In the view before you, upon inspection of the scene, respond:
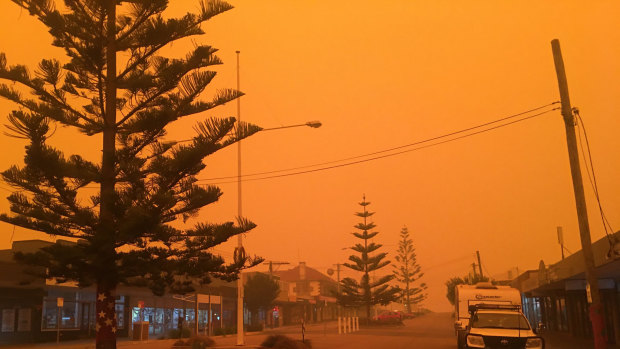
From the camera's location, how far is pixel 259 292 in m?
57.2

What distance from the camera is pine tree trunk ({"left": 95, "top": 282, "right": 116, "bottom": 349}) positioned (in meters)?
10.4

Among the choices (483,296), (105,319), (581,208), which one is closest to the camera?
(105,319)

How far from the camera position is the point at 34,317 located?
30.8m

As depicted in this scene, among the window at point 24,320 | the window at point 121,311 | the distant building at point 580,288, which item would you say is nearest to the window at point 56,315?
the window at point 24,320

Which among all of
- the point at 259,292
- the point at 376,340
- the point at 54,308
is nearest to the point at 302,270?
the point at 259,292

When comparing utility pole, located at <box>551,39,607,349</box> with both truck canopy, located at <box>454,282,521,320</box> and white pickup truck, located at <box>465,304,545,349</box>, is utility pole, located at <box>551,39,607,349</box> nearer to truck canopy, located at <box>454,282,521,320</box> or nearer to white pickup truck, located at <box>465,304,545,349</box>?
white pickup truck, located at <box>465,304,545,349</box>

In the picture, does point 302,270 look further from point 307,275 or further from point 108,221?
point 108,221

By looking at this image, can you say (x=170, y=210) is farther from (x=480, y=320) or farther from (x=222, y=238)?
(x=480, y=320)

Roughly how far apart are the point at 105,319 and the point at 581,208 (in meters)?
12.3

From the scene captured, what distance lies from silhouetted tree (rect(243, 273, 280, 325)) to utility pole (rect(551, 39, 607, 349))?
44.1m

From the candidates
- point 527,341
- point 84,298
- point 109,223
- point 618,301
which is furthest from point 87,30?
point 84,298

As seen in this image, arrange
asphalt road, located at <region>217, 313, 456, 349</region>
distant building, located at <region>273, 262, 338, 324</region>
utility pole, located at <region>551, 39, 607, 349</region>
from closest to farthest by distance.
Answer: utility pole, located at <region>551, 39, 607, 349</region>
asphalt road, located at <region>217, 313, 456, 349</region>
distant building, located at <region>273, 262, 338, 324</region>

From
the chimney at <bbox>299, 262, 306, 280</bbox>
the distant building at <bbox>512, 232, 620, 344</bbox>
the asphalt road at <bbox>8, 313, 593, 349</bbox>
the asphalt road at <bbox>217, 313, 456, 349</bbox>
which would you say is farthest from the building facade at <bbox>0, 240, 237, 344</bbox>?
the chimney at <bbox>299, 262, 306, 280</bbox>

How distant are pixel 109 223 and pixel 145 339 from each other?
26.5 m
